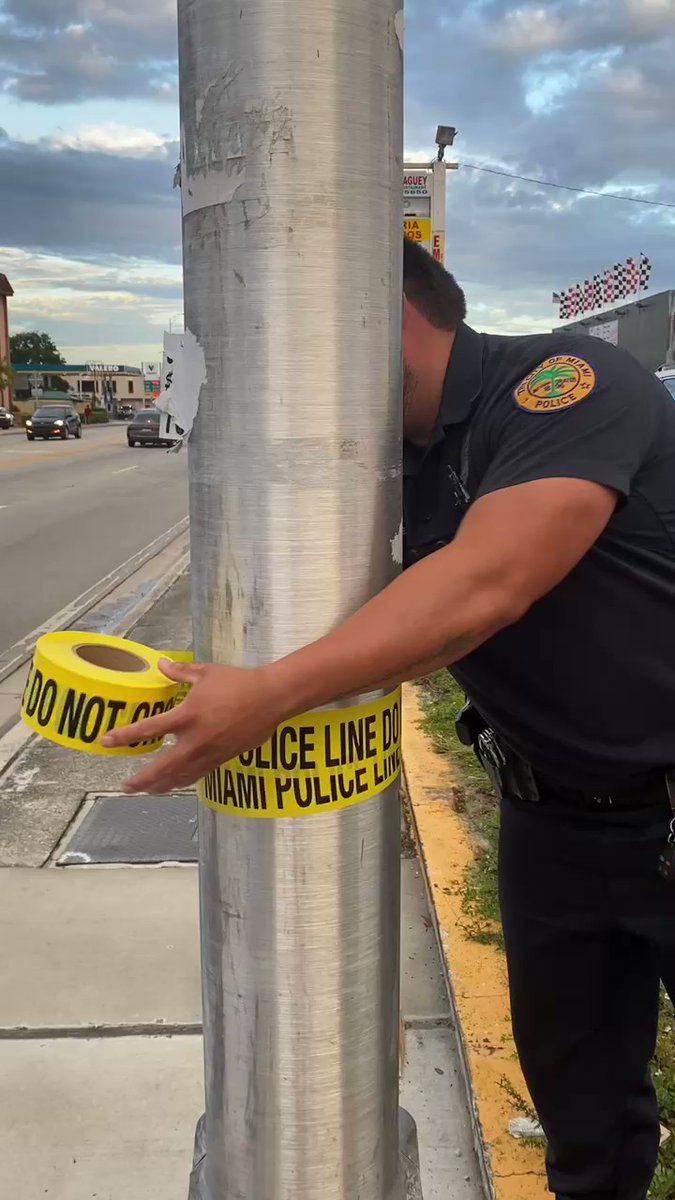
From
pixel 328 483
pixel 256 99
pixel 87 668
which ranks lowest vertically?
pixel 87 668

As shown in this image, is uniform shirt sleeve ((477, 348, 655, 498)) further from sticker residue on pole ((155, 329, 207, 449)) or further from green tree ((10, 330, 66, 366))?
green tree ((10, 330, 66, 366))

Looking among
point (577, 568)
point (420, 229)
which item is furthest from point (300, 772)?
point (420, 229)

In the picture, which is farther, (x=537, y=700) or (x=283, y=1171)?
(x=537, y=700)

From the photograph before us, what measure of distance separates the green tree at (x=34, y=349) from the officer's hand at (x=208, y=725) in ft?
448

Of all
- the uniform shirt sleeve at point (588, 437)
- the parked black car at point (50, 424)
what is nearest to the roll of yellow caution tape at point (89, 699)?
the uniform shirt sleeve at point (588, 437)

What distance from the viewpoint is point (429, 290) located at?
166 cm

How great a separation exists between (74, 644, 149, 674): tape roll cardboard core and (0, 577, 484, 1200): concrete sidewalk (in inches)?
65.4

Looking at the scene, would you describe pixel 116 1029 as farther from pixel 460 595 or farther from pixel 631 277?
pixel 631 277

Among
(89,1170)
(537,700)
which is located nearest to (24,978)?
(89,1170)

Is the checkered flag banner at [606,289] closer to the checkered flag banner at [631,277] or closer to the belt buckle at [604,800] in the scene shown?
the checkered flag banner at [631,277]

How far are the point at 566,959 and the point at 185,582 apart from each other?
8.16 m

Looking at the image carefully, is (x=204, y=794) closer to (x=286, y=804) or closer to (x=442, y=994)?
(x=286, y=804)

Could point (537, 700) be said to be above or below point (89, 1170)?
above

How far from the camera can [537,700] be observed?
176 centimetres
